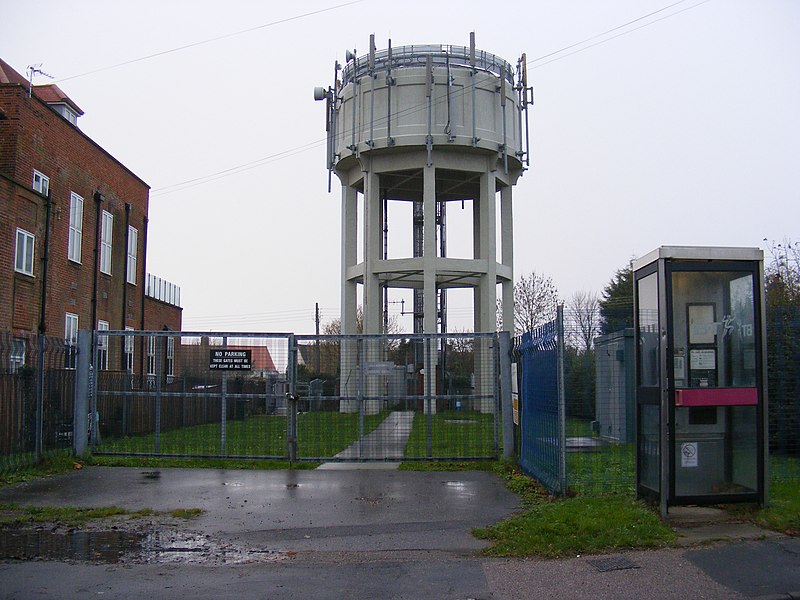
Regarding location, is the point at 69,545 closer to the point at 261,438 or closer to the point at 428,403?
the point at 261,438

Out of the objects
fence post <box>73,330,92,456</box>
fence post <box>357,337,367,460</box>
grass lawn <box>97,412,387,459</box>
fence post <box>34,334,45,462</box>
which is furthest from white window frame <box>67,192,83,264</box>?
fence post <box>357,337,367,460</box>

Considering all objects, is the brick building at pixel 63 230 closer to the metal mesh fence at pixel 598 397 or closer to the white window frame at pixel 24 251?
the white window frame at pixel 24 251

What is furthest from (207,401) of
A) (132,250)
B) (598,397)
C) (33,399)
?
(132,250)

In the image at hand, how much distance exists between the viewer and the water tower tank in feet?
95.2

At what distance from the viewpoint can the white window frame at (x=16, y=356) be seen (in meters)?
13.5

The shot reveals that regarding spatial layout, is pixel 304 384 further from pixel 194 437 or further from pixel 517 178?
pixel 517 178

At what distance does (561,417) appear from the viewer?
10414 mm

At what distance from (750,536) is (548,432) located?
3.36m

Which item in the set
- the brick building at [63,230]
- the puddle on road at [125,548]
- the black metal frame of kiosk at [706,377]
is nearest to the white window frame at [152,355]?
the brick building at [63,230]

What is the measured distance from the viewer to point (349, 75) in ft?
103

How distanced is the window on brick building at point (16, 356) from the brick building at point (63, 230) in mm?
23

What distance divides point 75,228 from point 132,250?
5.37m

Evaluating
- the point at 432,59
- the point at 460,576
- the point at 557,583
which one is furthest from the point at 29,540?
the point at 432,59

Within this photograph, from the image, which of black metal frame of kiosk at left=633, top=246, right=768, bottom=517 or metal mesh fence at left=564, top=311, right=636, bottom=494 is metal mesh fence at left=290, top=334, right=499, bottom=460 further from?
black metal frame of kiosk at left=633, top=246, right=768, bottom=517
